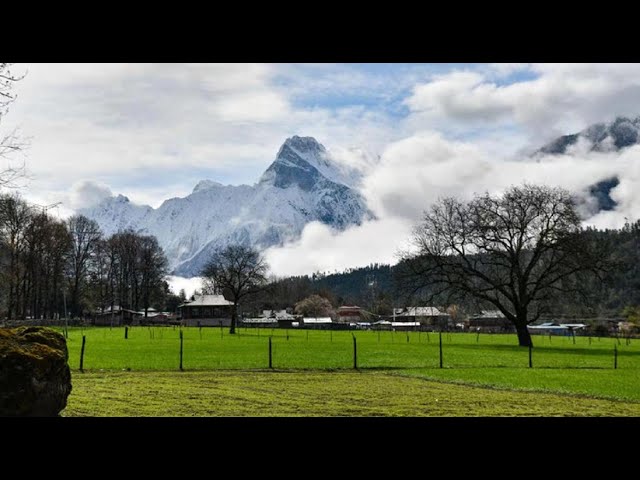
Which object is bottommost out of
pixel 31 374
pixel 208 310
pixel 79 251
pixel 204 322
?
pixel 204 322

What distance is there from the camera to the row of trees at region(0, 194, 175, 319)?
5662cm

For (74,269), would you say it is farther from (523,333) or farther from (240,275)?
(523,333)

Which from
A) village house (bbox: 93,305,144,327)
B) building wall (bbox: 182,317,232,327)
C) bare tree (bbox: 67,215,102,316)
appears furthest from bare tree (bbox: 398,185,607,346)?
building wall (bbox: 182,317,232,327)

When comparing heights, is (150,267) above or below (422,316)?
above

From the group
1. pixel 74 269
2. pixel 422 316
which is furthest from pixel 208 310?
pixel 422 316

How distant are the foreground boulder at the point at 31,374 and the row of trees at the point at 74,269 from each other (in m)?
29.7

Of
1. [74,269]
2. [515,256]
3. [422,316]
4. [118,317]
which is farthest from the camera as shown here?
[422,316]

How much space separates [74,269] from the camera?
246 feet

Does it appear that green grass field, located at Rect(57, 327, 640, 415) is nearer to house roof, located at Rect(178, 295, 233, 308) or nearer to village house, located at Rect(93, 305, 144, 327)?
village house, located at Rect(93, 305, 144, 327)

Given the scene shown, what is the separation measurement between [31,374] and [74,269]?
228 ft
